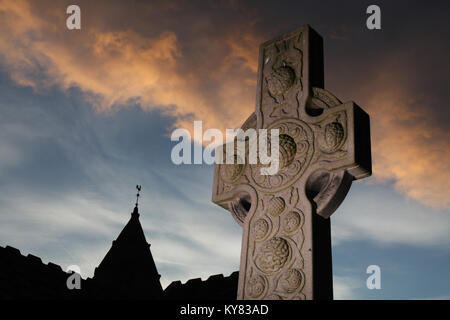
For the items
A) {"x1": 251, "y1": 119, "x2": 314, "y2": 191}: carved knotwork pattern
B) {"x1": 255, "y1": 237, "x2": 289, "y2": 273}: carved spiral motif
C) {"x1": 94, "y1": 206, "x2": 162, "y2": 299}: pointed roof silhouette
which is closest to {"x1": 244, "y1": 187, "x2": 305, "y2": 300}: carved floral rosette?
{"x1": 255, "y1": 237, "x2": 289, "y2": 273}: carved spiral motif

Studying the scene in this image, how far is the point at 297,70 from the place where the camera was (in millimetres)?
5609

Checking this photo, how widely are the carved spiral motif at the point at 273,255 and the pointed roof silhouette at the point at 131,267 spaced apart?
10.6 metres

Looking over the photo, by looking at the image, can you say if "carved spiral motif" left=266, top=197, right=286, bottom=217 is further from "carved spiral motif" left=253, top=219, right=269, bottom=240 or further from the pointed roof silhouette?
the pointed roof silhouette

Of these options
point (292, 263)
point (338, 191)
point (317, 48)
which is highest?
point (317, 48)

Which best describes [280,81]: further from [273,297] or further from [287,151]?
[273,297]

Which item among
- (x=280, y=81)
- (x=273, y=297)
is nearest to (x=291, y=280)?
(x=273, y=297)

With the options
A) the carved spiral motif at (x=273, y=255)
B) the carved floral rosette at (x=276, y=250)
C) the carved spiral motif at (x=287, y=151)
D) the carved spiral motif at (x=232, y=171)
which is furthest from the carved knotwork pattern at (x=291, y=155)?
the carved spiral motif at (x=273, y=255)

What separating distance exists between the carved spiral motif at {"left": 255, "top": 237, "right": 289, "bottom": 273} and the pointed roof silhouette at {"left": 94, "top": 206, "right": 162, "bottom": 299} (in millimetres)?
10649

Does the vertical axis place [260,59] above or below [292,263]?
above

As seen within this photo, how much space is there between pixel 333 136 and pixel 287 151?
583 millimetres
